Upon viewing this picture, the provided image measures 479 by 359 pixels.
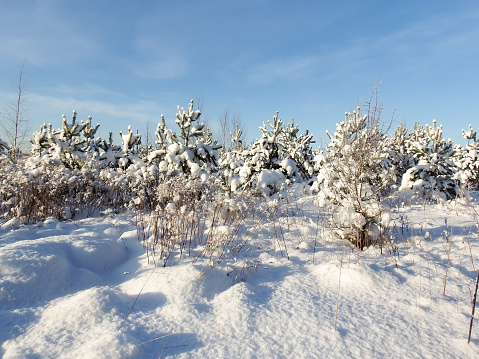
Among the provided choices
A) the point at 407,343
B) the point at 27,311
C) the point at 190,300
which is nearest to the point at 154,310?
the point at 190,300

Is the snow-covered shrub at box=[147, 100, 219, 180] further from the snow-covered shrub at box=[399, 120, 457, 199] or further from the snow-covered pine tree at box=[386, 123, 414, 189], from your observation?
the snow-covered pine tree at box=[386, 123, 414, 189]

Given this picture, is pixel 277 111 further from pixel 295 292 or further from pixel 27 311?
pixel 27 311

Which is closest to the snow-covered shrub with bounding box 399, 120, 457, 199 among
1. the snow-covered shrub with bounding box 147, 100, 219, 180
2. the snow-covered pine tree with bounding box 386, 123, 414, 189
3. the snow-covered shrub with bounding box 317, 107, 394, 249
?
the snow-covered pine tree with bounding box 386, 123, 414, 189

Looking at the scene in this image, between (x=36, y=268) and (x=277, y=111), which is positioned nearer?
(x=36, y=268)

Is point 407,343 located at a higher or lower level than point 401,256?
lower

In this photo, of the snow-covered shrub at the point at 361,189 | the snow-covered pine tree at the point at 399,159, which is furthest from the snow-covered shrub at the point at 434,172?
the snow-covered shrub at the point at 361,189

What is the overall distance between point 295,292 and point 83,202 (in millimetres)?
5809

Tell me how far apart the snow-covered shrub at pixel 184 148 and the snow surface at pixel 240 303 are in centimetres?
470

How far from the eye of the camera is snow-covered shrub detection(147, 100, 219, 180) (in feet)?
27.4

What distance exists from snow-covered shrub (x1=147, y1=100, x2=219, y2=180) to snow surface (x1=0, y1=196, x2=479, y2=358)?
4.70 meters

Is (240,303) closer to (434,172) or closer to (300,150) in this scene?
(434,172)

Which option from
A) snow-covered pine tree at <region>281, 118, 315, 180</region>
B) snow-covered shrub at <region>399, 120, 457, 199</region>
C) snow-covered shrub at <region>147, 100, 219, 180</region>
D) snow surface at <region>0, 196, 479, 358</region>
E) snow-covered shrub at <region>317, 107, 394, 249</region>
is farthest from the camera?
snow-covered pine tree at <region>281, 118, 315, 180</region>

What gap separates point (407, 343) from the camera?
192 centimetres

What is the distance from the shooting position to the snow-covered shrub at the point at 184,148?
834cm
